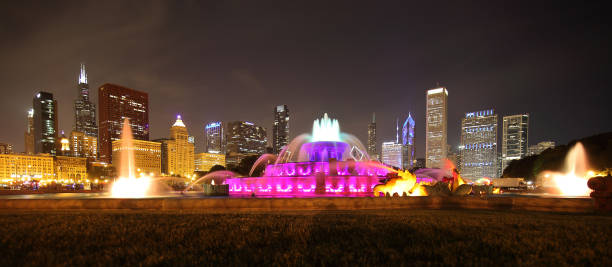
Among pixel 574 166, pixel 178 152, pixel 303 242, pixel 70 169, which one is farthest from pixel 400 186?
pixel 70 169

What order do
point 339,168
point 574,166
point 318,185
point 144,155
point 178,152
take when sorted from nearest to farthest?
1. point 318,185
2. point 339,168
3. point 574,166
4. point 144,155
5. point 178,152

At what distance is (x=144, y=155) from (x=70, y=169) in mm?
31703

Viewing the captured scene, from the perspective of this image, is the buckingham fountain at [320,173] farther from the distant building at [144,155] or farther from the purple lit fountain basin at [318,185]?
the distant building at [144,155]

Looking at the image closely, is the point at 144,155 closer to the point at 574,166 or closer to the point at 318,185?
the point at 318,185

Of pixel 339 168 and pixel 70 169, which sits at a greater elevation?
pixel 339 168

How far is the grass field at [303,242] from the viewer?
523 cm

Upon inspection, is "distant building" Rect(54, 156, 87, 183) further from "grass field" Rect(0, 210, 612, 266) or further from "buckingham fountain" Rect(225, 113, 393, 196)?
"grass field" Rect(0, 210, 612, 266)

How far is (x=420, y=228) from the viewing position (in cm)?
780

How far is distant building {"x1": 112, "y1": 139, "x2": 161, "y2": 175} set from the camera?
156812 mm

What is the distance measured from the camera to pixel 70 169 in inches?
6033

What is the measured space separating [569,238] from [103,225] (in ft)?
35.0

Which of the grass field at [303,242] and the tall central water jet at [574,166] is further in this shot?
the tall central water jet at [574,166]

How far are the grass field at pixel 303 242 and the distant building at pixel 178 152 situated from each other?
172 m

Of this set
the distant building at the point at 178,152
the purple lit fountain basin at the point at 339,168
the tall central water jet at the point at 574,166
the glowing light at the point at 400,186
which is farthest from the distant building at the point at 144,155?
the glowing light at the point at 400,186
